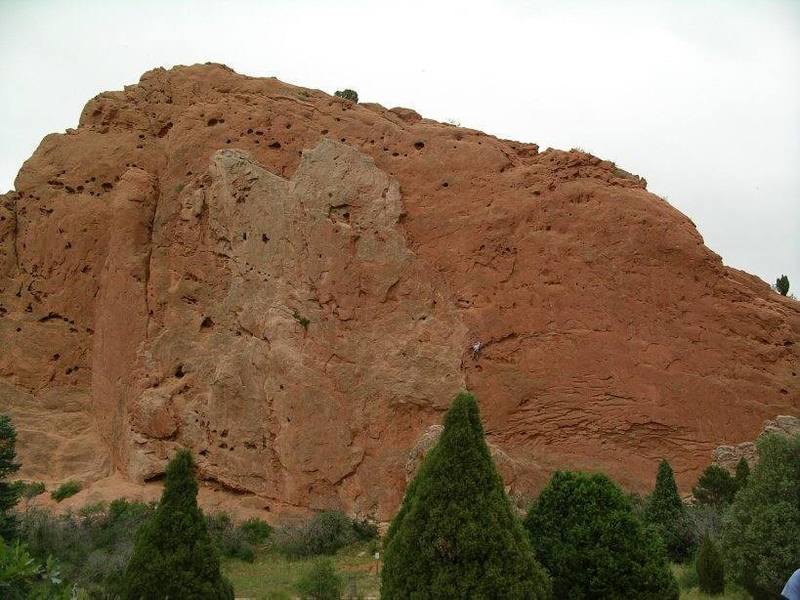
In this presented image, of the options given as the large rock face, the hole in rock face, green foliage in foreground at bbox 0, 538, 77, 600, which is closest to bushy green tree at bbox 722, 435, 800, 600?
the large rock face

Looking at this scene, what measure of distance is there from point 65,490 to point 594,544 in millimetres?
14282

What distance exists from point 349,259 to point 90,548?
9.31 m

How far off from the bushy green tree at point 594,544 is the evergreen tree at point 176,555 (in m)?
4.22

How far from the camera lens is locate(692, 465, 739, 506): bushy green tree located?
1582cm

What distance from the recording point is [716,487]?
15.9 meters

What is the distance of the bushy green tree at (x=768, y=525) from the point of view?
10203mm

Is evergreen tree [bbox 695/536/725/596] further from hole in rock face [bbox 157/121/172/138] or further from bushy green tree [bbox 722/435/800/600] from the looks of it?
hole in rock face [bbox 157/121/172/138]

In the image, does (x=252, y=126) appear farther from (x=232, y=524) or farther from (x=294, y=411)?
(x=232, y=524)

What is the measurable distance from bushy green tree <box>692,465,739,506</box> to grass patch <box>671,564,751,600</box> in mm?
2792

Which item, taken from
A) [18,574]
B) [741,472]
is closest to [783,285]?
[741,472]

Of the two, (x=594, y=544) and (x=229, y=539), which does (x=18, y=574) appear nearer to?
(x=594, y=544)

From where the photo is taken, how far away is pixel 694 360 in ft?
60.4

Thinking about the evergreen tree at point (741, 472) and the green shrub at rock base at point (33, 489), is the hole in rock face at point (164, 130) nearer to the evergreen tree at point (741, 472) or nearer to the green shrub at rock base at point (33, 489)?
the green shrub at rock base at point (33, 489)

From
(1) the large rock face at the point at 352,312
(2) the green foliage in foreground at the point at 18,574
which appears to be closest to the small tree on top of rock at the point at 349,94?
(1) the large rock face at the point at 352,312
